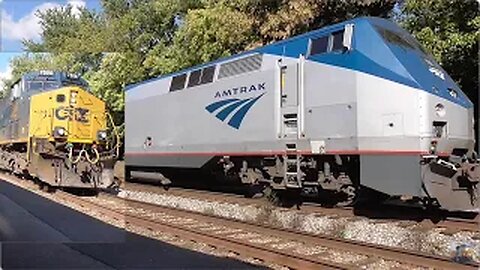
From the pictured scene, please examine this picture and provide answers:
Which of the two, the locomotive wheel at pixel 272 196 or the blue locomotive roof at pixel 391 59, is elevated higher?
the blue locomotive roof at pixel 391 59

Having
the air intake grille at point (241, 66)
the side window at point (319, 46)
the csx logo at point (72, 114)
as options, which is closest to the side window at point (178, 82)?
the air intake grille at point (241, 66)

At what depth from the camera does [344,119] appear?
381 inches

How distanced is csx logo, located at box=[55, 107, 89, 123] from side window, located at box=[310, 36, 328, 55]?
734 cm

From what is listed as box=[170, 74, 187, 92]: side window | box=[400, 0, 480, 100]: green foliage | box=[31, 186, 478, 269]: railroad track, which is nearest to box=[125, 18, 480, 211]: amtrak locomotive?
box=[170, 74, 187, 92]: side window

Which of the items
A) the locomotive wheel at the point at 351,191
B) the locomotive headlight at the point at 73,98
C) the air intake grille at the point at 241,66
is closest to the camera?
the locomotive wheel at the point at 351,191

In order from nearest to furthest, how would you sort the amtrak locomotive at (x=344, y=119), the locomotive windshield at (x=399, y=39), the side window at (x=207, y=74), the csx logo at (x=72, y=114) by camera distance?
the amtrak locomotive at (x=344, y=119), the locomotive windshield at (x=399, y=39), the side window at (x=207, y=74), the csx logo at (x=72, y=114)

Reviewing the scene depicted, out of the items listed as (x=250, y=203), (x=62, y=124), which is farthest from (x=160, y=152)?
(x=250, y=203)

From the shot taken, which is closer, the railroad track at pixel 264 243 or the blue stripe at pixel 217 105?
the railroad track at pixel 264 243

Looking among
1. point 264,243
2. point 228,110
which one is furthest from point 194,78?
point 264,243

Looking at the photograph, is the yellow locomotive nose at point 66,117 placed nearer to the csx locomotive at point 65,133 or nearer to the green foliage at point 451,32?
the csx locomotive at point 65,133

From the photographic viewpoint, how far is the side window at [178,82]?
15352mm

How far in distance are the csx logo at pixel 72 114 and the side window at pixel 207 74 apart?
11.5 feet

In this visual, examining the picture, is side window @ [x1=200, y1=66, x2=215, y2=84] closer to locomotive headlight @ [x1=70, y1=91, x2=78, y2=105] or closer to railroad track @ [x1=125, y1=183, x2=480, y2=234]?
railroad track @ [x1=125, y1=183, x2=480, y2=234]

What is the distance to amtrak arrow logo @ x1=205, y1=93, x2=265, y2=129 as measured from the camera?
12.2m
